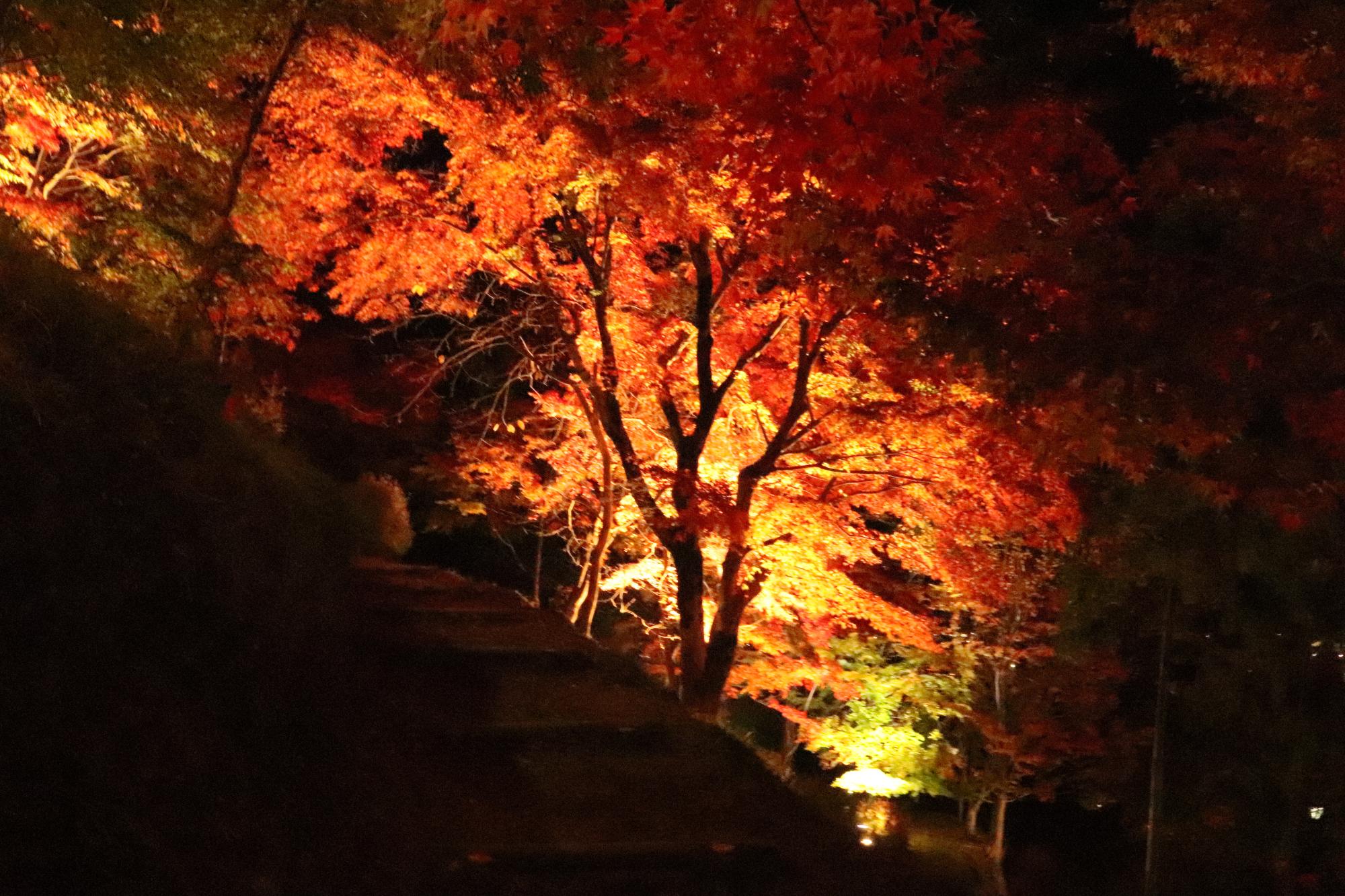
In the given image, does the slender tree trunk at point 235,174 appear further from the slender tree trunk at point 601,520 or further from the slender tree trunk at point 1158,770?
the slender tree trunk at point 1158,770

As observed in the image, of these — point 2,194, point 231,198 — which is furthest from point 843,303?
point 2,194

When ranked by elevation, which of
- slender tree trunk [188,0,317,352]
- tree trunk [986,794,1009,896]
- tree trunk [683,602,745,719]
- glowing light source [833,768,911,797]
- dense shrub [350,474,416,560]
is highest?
slender tree trunk [188,0,317,352]

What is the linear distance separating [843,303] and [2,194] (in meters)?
7.17

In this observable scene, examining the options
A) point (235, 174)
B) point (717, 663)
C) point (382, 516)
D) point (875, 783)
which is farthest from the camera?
point (875, 783)

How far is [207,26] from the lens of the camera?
8570mm

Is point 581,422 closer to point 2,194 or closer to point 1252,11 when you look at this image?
point 2,194

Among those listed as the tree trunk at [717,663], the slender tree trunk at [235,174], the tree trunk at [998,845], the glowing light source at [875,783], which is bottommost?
the tree trunk at [998,845]

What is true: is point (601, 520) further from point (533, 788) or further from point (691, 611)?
point (533, 788)

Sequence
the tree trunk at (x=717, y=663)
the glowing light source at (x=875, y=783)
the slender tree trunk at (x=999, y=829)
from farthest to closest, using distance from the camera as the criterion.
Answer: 1. the slender tree trunk at (x=999, y=829)
2. the glowing light source at (x=875, y=783)
3. the tree trunk at (x=717, y=663)

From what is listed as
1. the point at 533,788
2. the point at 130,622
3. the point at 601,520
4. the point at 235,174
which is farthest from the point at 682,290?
the point at 130,622

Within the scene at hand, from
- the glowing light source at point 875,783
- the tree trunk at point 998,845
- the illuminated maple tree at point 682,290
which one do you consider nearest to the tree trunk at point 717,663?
the illuminated maple tree at point 682,290

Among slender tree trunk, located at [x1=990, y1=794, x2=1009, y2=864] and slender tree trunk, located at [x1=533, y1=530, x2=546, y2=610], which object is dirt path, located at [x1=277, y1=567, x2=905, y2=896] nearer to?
slender tree trunk, located at [x1=533, y1=530, x2=546, y2=610]

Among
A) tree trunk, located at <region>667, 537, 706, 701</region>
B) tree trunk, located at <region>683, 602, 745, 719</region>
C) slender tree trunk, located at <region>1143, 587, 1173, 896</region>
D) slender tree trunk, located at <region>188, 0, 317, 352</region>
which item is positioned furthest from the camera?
slender tree trunk, located at <region>1143, 587, 1173, 896</region>

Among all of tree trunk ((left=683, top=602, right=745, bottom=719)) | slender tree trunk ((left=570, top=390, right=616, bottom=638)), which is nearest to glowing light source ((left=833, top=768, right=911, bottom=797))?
slender tree trunk ((left=570, top=390, right=616, bottom=638))
